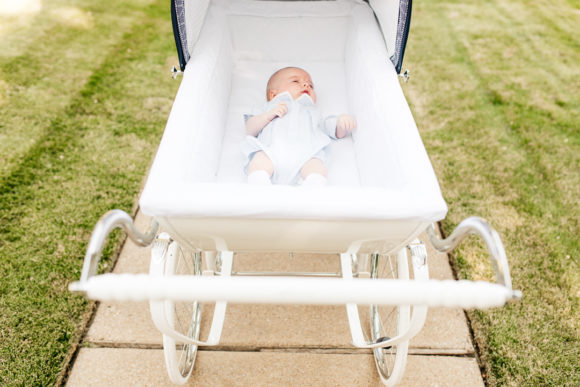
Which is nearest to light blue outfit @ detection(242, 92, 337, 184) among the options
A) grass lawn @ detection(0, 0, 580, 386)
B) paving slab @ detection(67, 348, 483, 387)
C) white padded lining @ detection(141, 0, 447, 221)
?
white padded lining @ detection(141, 0, 447, 221)

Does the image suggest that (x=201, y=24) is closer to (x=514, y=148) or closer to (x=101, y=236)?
A: (x=101, y=236)

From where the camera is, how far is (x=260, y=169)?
163cm

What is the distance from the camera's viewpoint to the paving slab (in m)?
1.62

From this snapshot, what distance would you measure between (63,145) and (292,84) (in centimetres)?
151

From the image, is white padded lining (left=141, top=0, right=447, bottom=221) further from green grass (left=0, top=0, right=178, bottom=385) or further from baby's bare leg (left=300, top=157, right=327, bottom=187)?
green grass (left=0, top=0, right=178, bottom=385)

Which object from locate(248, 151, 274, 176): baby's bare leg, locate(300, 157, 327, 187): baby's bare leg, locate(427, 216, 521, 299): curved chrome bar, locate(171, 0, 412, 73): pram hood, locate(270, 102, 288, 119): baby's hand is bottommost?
locate(300, 157, 327, 187): baby's bare leg

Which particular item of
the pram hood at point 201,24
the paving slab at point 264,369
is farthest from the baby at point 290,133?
the paving slab at point 264,369

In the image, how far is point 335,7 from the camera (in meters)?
2.23

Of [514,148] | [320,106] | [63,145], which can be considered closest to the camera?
[320,106]

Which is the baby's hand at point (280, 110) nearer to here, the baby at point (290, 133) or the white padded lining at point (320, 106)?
the baby at point (290, 133)

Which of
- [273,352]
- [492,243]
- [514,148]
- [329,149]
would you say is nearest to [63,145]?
[329,149]

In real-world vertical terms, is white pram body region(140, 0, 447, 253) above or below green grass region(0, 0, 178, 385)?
above

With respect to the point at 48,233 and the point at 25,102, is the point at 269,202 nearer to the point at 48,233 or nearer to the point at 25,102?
the point at 48,233

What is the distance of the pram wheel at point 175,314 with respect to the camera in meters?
1.12
